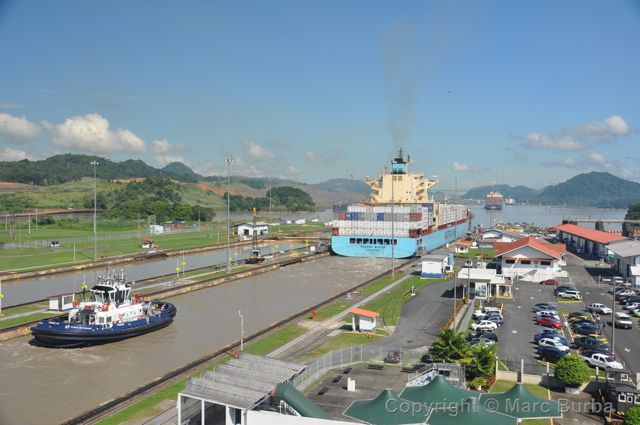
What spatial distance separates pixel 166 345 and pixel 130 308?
152 inches

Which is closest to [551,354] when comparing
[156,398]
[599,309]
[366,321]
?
[366,321]

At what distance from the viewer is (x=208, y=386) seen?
17.4m

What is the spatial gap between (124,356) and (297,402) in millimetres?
16047

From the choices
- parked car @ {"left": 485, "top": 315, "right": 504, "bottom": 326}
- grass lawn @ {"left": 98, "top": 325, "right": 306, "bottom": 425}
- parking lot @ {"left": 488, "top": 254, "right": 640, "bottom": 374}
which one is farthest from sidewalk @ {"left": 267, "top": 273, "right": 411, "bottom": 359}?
parking lot @ {"left": 488, "top": 254, "right": 640, "bottom": 374}

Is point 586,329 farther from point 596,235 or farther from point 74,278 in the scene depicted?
→ point 596,235

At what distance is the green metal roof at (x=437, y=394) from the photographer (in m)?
17.9

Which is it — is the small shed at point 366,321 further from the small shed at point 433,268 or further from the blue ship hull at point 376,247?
the blue ship hull at point 376,247

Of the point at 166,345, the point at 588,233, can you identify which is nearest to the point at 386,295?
the point at 166,345

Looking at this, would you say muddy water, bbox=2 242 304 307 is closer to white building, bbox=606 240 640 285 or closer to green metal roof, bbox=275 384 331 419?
green metal roof, bbox=275 384 331 419

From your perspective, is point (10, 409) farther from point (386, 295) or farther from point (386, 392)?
point (386, 295)

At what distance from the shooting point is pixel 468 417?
Result: 16.2m

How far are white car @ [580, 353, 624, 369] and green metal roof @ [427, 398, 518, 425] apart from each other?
1192cm

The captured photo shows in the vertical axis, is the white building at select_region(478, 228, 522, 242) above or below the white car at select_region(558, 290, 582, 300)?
above

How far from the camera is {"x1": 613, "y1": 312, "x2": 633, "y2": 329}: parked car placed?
34969 millimetres
